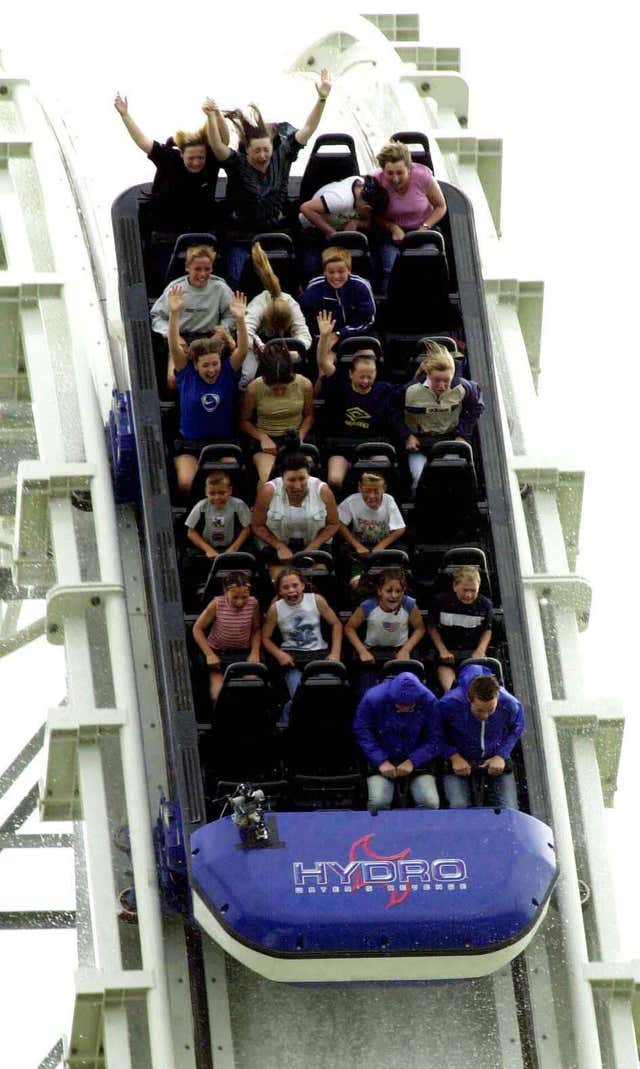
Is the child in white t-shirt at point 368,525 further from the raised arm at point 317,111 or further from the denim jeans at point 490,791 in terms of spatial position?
the raised arm at point 317,111

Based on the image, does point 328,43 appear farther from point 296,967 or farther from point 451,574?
point 296,967

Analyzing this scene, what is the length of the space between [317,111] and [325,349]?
1716mm

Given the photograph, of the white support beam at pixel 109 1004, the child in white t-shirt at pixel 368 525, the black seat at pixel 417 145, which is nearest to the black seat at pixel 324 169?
the black seat at pixel 417 145

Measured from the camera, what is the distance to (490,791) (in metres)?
14.1

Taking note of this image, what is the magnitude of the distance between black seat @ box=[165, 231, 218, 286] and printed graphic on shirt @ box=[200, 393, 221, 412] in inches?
40.1

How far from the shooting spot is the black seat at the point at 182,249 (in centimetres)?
1582

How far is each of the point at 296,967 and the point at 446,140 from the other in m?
6.17

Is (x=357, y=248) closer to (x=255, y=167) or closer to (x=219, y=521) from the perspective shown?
(x=255, y=167)

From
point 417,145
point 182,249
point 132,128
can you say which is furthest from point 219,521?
point 417,145

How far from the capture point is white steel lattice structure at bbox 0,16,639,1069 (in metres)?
14.0

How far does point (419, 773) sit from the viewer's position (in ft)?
46.0

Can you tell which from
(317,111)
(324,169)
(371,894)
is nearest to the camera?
(371,894)

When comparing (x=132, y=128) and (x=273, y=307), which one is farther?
(x=132, y=128)

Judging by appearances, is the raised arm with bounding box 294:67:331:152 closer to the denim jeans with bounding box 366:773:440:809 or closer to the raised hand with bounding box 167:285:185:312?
the raised hand with bounding box 167:285:185:312
